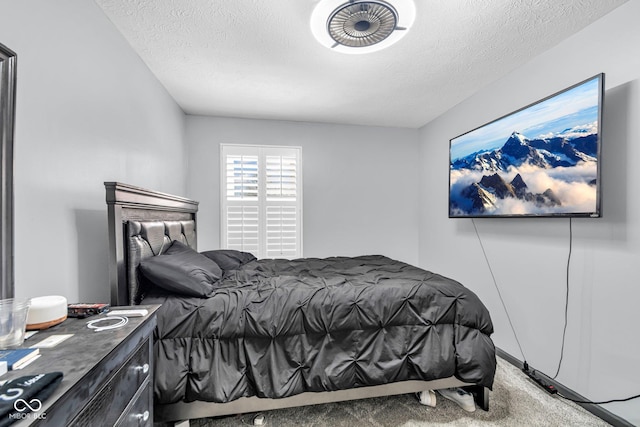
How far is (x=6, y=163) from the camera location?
1.01 m

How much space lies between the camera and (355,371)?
1627mm

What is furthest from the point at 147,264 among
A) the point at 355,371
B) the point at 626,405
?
the point at 626,405

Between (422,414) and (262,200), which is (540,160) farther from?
(262,200)

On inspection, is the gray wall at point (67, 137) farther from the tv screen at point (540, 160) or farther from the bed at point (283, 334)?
the tv screen at point (540, 160)

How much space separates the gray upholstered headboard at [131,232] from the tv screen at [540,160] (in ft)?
8.83

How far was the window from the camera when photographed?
3.57 m

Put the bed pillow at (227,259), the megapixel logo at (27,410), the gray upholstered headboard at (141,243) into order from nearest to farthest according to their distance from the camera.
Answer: the megapixel logo at (27,410) < the gray upholstered headboard at (141,243) < the bed pillow at (227,259)

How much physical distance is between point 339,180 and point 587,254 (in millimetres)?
2590

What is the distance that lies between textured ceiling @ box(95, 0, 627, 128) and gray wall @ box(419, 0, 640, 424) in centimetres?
18

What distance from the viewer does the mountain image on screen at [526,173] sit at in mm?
1778

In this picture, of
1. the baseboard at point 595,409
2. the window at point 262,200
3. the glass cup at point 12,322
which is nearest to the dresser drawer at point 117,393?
the glass cup at point 12,322

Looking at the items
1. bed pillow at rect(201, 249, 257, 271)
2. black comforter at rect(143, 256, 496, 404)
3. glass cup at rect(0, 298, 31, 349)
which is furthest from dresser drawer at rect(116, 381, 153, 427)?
bed pillow at rect(201, 249, 257, 271)

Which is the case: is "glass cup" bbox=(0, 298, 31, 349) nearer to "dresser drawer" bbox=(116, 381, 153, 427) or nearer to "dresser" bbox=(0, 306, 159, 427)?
"dresser" bbox=(0, 306, 159, 427)

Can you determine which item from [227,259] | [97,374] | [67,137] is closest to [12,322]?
[97,374]
